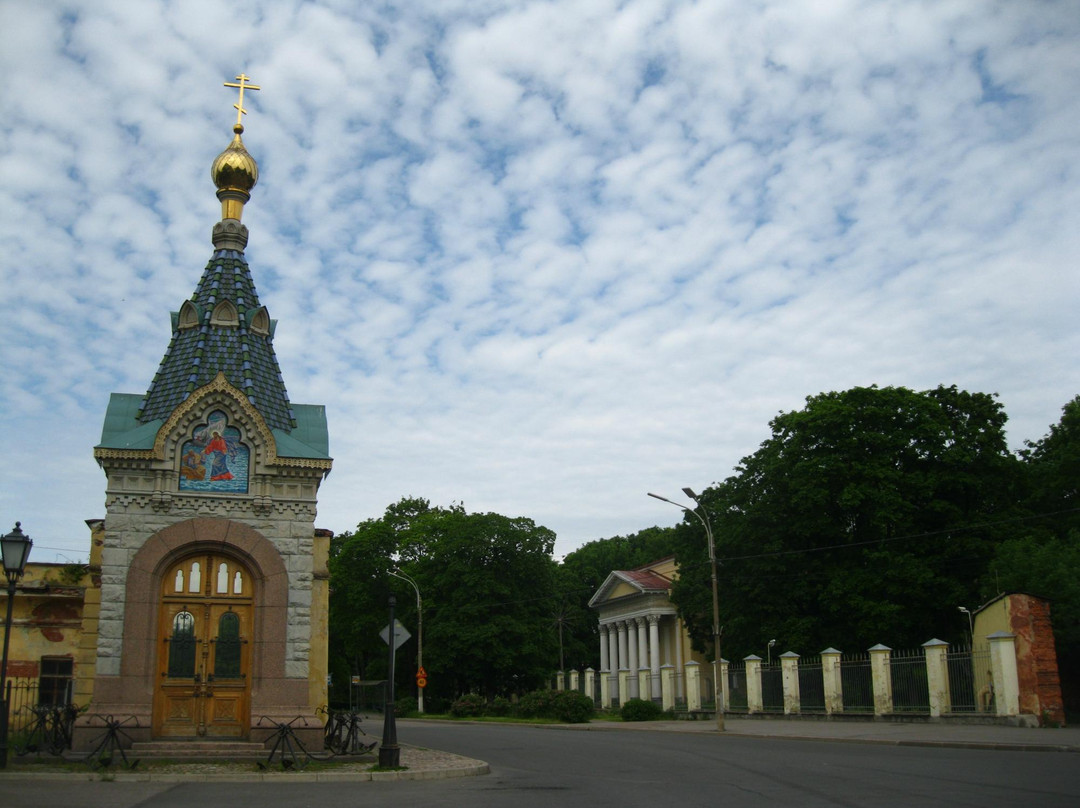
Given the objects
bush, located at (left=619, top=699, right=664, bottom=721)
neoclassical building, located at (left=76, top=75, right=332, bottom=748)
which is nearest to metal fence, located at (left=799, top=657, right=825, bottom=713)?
bush, located at (left=619, top=699, right=664, bottom=721)

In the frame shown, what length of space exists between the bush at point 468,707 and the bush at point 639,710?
10.3 meters

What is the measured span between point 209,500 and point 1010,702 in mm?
19513

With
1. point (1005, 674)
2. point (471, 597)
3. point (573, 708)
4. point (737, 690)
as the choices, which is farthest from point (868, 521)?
point (471, 597)

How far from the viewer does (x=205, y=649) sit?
18.5 meters

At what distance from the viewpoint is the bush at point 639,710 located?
41.3 meters

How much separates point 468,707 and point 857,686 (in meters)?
23.6

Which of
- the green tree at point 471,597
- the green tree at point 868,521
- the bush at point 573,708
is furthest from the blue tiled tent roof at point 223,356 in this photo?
the green tree at point 471,597

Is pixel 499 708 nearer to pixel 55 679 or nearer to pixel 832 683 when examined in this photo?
pixel 832 683

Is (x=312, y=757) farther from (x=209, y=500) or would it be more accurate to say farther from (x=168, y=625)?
(x=209, y=500)

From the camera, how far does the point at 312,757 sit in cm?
1717

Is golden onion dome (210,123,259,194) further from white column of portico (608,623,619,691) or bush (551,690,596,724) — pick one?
white column of portico (608,623,619,691)

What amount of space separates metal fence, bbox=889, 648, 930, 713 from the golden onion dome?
21933mm

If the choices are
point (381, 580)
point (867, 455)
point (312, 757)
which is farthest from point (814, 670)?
point (381, 580)

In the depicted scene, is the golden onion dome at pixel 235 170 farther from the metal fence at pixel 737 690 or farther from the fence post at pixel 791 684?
the metal fence at pixel 737 690
